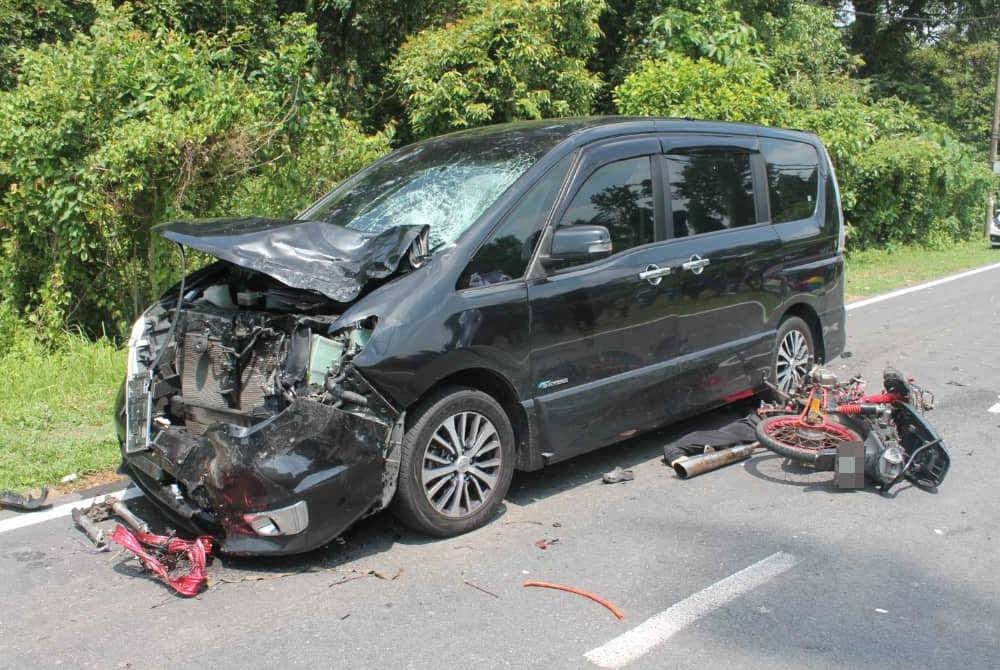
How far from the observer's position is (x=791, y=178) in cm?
696

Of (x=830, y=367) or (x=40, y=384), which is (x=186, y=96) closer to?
(x=40, y=384)

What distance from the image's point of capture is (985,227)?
2388cm

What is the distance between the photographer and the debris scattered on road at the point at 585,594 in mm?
4027

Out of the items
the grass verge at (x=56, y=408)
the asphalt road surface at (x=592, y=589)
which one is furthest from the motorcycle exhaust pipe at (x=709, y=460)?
the grass verge at (x=56, y=408)

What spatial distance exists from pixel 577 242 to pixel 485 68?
24.8 ft

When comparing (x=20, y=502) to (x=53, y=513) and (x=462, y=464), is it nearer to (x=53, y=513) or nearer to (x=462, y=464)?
(x=53, y=513)

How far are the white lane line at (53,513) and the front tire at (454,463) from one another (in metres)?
1.77

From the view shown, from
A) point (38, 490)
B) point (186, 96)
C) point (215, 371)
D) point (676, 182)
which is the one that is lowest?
point (38, 490)

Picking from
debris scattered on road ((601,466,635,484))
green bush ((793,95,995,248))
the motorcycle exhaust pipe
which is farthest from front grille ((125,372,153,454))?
green bush ((793,95,995,248))

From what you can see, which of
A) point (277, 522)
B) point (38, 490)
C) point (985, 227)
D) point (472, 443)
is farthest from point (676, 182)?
point (985, 227)

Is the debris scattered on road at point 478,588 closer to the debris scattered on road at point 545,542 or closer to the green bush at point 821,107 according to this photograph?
the debris scattered on road at point 545,542

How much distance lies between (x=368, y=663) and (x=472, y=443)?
1.42m

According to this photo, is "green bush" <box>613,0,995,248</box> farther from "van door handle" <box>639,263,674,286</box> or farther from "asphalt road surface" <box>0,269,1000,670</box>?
"asphalt road surface" <box>0,269,1000,670</box>

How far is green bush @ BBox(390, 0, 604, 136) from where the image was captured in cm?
1199
